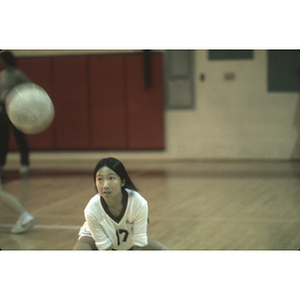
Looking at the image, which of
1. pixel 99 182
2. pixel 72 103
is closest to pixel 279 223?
pixel 99 182

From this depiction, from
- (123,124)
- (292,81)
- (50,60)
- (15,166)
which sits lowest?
(15,166)

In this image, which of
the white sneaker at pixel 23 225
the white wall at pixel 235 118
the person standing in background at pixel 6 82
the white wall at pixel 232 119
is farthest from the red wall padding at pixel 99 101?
the white sneaker at pixel 23 225

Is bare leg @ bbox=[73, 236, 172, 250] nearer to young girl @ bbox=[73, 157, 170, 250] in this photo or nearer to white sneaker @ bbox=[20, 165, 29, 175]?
young girl @ bbox=[73, 157, 170, 250]

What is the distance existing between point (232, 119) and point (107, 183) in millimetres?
4934

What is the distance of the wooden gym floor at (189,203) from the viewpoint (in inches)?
115

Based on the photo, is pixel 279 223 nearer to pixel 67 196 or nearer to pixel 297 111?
Answer: pixel 67 196

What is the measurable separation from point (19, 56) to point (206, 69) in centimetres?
321

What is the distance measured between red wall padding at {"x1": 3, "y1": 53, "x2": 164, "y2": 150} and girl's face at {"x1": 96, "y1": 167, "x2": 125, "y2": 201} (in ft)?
17.2

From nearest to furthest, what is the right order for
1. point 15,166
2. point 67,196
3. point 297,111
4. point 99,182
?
1. point 99,182
2. point 67,196
3. point 297,111
4. point 15,166

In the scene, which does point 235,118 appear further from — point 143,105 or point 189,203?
point 189,203

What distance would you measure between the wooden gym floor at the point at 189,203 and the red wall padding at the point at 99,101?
0.71 m

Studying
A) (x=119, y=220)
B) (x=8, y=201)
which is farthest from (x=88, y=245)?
(x=8, y=201)

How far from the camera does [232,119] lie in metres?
6.63

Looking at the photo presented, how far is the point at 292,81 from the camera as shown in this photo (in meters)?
5.00
